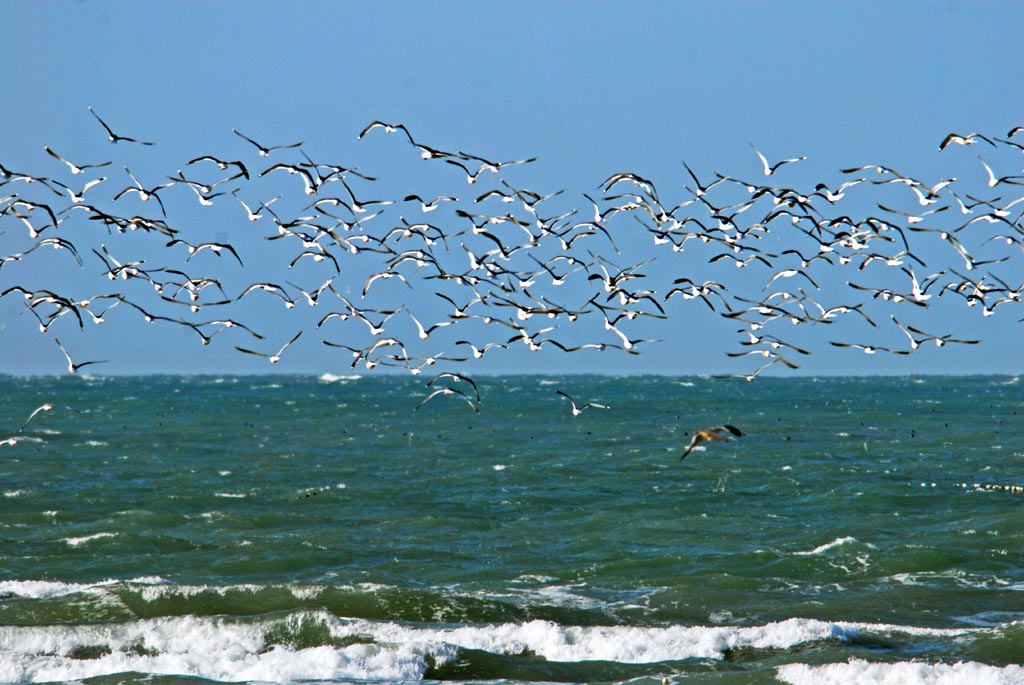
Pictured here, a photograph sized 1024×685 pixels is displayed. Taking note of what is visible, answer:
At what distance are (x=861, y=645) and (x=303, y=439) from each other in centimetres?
4370

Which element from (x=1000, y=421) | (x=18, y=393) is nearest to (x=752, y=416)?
(x=1000, y=421)

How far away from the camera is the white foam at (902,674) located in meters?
19.0

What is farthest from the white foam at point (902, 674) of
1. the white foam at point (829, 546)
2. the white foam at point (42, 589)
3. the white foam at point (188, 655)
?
the white foam at point (42, 589)

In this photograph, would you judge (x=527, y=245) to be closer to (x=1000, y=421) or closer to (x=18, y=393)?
(x=1000, y=421)

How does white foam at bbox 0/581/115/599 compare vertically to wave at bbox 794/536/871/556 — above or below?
below

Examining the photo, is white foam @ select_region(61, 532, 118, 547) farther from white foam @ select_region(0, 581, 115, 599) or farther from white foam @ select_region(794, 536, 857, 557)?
white foam @ select_region(794, 536, 857, 557)

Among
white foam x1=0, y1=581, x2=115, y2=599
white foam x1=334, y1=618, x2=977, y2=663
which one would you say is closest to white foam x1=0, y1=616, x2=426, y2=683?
white foam x1=334, y1=618, x2=977, y2=663

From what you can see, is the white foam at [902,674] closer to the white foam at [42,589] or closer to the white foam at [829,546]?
the white foam at [829,546]

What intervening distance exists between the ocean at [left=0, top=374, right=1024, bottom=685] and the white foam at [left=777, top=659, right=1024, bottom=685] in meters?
0.04

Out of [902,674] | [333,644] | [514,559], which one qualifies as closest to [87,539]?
[514,559]

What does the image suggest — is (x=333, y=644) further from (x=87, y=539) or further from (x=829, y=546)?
(x=829, y=546)

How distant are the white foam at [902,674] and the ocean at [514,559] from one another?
40 mm

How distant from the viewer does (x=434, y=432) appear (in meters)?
63.9

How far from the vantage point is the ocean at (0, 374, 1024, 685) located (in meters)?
20.7
